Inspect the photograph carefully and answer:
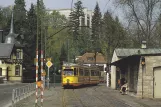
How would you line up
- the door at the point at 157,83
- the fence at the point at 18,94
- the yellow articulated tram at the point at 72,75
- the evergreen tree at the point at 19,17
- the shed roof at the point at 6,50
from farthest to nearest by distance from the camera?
the evergreen tree at the point at 19,17
the shed roof at the point at 6,50
the yellow articulated tram at the point at 72,75
the door at the point at 157,83
the fence at the point at 18,94

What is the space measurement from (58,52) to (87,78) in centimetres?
5432

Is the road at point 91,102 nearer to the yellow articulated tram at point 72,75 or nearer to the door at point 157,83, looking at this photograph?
the door at point 157,83

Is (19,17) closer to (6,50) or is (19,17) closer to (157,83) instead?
(6,50)

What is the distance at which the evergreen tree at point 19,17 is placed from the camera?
10185 cm

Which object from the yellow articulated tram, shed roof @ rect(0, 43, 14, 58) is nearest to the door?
the yellow articulated tram

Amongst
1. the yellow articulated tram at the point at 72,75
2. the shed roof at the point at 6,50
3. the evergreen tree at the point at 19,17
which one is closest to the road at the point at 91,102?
the yellow articulated tram at the point at 72,75

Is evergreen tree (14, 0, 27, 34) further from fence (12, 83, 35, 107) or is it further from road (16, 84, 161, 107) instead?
road (16, 84, 161, 107)

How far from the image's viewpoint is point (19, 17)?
108 m

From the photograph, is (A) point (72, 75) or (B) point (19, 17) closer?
(A) point (72, 75)

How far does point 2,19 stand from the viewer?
403 ft

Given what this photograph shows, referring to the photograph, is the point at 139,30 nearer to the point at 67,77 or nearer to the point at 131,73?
the point at 67,77

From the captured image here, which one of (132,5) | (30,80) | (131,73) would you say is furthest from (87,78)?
(30,80)

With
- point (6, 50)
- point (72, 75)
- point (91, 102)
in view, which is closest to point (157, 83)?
point (91, 102)

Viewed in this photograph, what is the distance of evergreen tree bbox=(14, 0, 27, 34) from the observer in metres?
102
